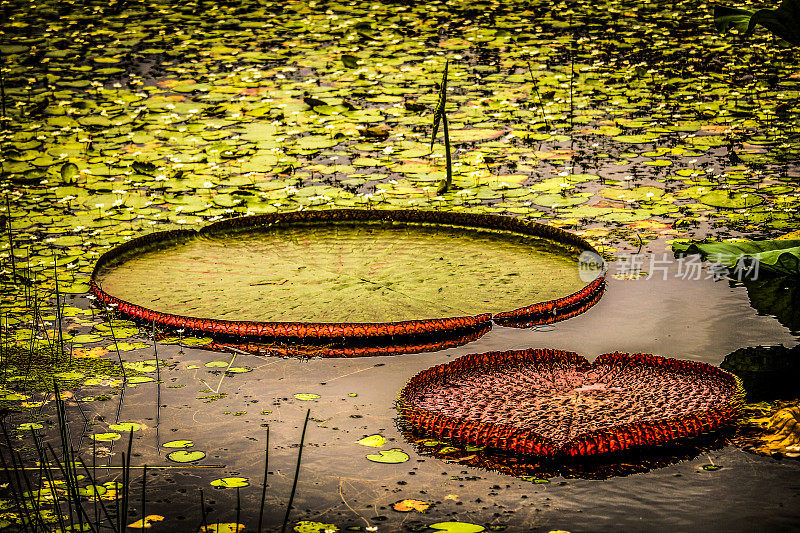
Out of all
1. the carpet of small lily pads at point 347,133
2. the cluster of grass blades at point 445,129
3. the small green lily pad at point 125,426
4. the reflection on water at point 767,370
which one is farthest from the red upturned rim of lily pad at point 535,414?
the cluster of grass blades at point 445,129

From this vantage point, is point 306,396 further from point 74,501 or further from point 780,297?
point 780,297

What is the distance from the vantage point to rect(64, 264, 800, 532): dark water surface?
2740mm

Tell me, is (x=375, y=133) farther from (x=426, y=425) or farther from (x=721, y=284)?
(x=426, y=425)

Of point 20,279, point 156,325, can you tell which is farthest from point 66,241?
point 156,325

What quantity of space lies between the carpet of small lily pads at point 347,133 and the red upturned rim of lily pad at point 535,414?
20 cm

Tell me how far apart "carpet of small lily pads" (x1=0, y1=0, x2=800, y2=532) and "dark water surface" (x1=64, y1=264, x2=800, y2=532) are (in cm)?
7

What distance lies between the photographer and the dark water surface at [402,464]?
2740 mm

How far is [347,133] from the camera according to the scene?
6.41 meters

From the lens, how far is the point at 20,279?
4.41 metres

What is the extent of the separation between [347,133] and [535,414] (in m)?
3.59

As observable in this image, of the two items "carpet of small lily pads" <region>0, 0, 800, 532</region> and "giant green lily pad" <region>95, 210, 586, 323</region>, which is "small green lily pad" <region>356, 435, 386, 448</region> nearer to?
"carpet of small lily pads" <region>0, 0, 800, 532</region>

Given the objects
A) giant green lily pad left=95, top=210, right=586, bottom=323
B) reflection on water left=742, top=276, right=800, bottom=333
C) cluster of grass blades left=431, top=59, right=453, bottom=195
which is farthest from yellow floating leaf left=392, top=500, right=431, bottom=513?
cluster of grass blades left=431, top=59, right=453, bottom=195

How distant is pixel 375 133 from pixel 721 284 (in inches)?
101

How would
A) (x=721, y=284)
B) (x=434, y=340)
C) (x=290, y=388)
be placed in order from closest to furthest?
(x=290, y=388)
(x=434, y=340)
(x=721, y=284)
